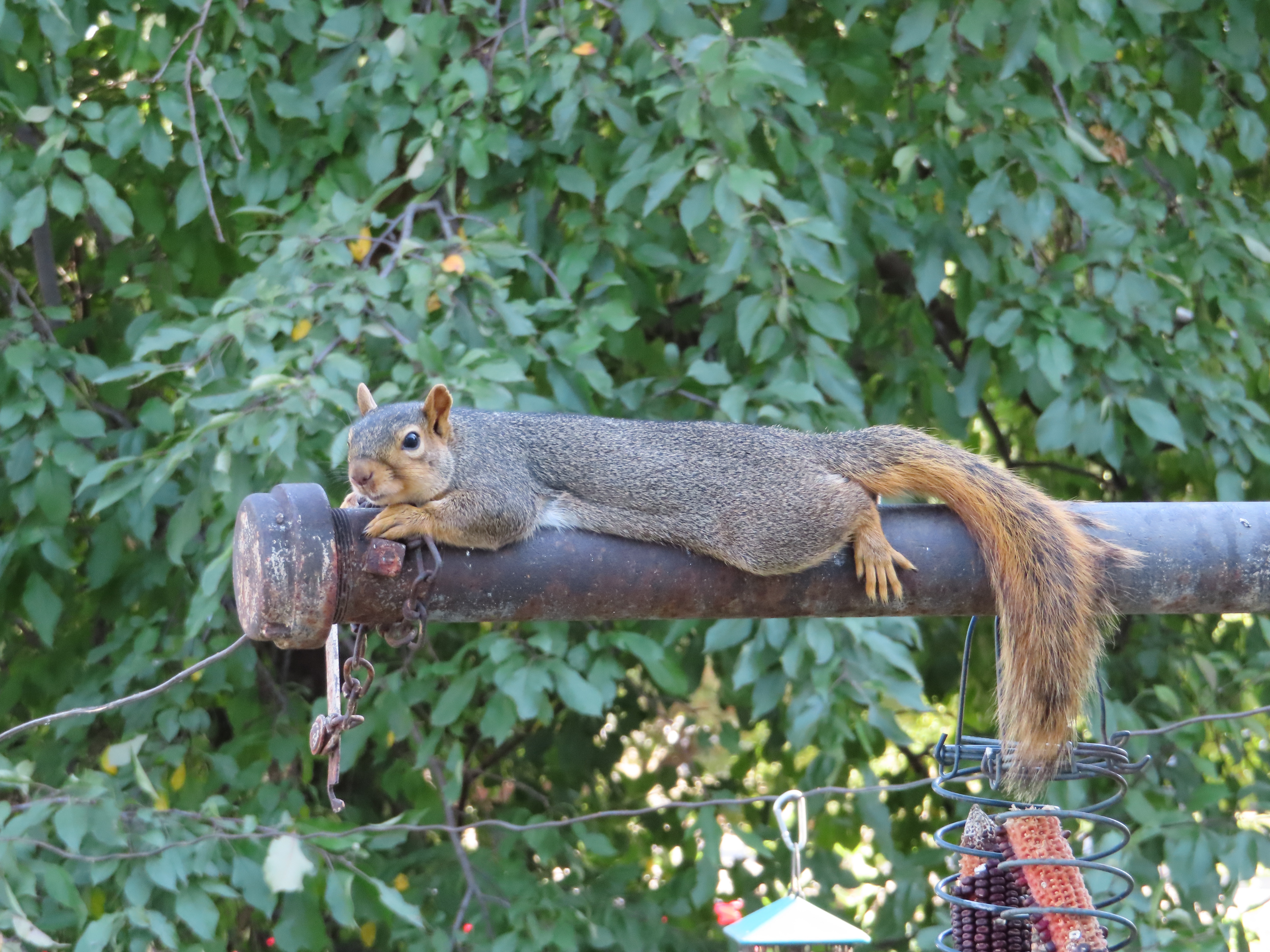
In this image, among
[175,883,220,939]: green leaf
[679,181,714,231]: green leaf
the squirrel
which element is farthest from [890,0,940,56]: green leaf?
[175,883,220,939]: green leaf

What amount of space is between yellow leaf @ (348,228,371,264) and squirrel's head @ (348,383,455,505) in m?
0.45

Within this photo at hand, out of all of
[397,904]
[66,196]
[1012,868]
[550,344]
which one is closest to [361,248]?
[550,344]

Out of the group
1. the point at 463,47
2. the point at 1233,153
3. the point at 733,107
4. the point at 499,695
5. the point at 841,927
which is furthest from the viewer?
the point at 1233,153

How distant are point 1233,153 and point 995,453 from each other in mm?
719

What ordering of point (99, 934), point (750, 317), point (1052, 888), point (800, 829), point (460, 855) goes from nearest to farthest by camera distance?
1. point (1052, 888)
2. point (800, 829)
3. point (99, 934)
4. point (750, 317)
5. point (460, 855)

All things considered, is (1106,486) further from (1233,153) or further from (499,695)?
(499,695)

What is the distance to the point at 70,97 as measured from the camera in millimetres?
1961

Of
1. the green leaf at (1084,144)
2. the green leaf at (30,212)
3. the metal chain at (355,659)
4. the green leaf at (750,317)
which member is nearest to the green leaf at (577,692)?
the green leaf at (750,317)

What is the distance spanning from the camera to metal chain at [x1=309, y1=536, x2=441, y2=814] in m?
0.97

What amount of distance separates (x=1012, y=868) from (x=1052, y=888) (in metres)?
0.03

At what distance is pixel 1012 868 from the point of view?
0.98 metres

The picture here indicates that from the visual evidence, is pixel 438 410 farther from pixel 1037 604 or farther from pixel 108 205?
pixel 108 205

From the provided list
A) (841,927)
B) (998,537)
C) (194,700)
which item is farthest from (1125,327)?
(194,700)

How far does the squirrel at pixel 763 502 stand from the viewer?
3.72ft
